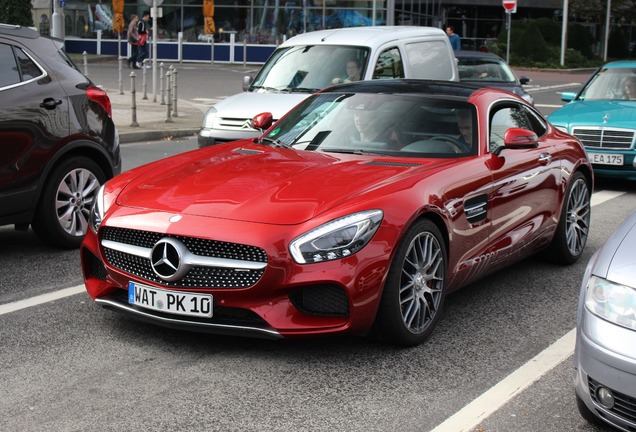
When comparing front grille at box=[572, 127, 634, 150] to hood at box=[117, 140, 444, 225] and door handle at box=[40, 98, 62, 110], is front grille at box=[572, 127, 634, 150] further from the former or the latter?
door handle at box=[40, 98, 62, 110]

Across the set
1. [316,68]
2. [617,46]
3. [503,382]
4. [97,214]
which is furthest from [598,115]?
[617,46]

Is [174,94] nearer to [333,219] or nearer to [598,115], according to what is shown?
[598,115]

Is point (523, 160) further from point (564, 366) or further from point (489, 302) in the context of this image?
point (564, 366)

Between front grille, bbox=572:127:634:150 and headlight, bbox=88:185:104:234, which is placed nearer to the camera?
headlight, bbox=88:185:104:234

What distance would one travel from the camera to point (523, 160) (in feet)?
22.1

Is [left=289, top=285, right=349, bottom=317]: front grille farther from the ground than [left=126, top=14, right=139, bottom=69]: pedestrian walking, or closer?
closer

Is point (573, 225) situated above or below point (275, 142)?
below

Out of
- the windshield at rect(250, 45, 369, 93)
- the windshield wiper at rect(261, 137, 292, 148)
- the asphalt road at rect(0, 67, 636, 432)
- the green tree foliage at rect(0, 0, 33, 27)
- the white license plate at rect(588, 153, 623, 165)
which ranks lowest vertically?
the asphalt road at rect(0, 67, 636, 432)

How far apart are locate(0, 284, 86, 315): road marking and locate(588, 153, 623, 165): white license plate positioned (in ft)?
23.9

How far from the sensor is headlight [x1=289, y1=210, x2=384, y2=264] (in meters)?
4.96

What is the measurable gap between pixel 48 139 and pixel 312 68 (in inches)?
221

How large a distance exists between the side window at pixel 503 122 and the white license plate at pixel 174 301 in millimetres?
2395

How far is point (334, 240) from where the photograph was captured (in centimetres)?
499

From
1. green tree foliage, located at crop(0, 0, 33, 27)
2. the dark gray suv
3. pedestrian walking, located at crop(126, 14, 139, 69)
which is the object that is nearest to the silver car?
the dark gray suv
